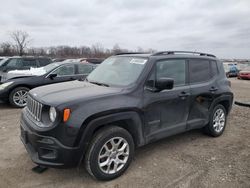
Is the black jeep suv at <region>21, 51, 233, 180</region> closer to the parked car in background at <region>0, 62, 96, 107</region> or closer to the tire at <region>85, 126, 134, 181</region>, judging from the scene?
the tire at <region>85, 126, 134, 181</region>

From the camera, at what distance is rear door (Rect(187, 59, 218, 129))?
12.9 ft

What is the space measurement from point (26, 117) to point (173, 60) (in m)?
2.58

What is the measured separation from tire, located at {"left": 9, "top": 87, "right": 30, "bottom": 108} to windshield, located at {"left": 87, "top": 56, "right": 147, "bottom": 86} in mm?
3899

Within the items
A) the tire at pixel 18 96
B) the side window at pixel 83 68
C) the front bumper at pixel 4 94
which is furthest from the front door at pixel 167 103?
the front bumper at pixel 4 94

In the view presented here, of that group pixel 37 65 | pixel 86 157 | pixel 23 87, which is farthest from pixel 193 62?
pixel 37 65

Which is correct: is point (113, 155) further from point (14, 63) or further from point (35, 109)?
point (14, 63)

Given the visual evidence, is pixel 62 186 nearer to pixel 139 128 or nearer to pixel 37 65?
pixel 139 128

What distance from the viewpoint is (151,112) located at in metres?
3.22

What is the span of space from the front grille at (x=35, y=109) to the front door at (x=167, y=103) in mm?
1490

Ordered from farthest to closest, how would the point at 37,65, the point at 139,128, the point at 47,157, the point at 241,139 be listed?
the point at 37,65 → the point at 241,139 → the point at 139,128 → the point at 47,157

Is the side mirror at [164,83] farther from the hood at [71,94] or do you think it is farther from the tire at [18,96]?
the tire at [18,96]

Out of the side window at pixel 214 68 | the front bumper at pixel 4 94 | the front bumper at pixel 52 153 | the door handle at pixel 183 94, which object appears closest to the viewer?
the front bumper at pixel 52 153

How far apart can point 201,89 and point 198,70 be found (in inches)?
15.5

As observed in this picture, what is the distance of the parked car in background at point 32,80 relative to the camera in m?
6.66
